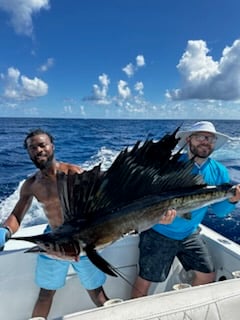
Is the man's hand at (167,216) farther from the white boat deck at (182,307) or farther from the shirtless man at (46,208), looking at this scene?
the shirtless man at (46,208)

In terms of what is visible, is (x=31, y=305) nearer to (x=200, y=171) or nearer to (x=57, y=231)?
(x=57, y=231)

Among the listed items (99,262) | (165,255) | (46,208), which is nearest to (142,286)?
(165,255)

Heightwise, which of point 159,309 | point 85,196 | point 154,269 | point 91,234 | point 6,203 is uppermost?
point 85,196

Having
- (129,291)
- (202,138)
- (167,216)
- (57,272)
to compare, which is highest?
(202,138)

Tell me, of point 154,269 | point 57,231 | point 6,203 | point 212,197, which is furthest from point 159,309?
point 6,203

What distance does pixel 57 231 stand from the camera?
121 cm

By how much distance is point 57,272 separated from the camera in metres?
1.89

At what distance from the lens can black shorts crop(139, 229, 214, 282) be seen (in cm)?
199

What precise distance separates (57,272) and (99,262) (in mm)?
852

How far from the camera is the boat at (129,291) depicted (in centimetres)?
115

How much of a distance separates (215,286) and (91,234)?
496mm

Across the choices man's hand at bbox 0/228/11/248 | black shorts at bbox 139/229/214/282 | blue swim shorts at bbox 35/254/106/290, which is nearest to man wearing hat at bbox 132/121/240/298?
black shorts at bbox 139/229/214/282

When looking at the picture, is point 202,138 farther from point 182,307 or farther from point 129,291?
point 129,291

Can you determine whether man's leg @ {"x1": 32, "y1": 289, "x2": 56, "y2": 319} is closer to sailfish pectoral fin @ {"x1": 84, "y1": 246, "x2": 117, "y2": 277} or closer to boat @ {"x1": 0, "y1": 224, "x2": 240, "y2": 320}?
boat @ {"x1": 0, "y1": 224, "x2": 240, "y2": 320}
